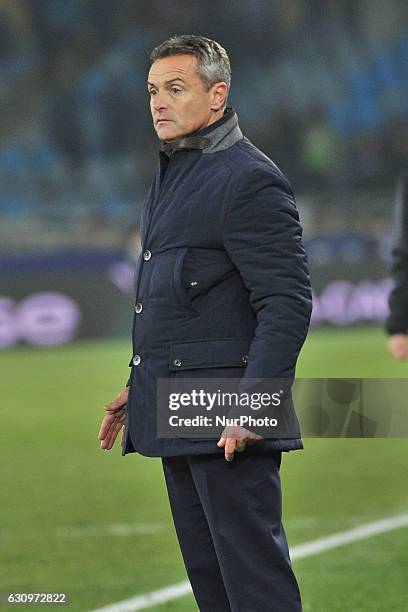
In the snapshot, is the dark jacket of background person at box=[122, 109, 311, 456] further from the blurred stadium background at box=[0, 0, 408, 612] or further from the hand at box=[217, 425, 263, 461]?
the blurred stadium background at box=[0, 0, 408, 612]

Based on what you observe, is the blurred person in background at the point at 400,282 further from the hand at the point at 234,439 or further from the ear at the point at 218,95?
the hand at the point at 234,439

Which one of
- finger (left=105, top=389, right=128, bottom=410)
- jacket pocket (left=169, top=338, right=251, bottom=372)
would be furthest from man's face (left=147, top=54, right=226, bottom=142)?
finger (left=105, top=389, right=128, bottom=410)

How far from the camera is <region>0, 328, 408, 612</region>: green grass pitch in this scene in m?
4.68

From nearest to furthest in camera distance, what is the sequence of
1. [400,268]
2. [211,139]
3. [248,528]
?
1. [248,528]
2. [211,139]
3. [400,268]

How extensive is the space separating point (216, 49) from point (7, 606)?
225 cm

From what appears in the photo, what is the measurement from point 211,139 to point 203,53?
0.69 feet

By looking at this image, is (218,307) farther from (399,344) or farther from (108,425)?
(399,344)

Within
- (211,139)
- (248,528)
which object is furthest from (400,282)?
(248,528)

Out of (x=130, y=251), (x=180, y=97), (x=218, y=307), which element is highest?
(x=180, y=97)

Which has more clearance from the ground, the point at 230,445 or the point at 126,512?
the point at 230,445

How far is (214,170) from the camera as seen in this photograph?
297cm

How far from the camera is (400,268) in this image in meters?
4.97

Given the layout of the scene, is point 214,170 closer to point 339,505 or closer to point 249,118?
point 339,505

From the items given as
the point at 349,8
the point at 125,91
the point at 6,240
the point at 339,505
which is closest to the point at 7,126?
the point at 125,91
